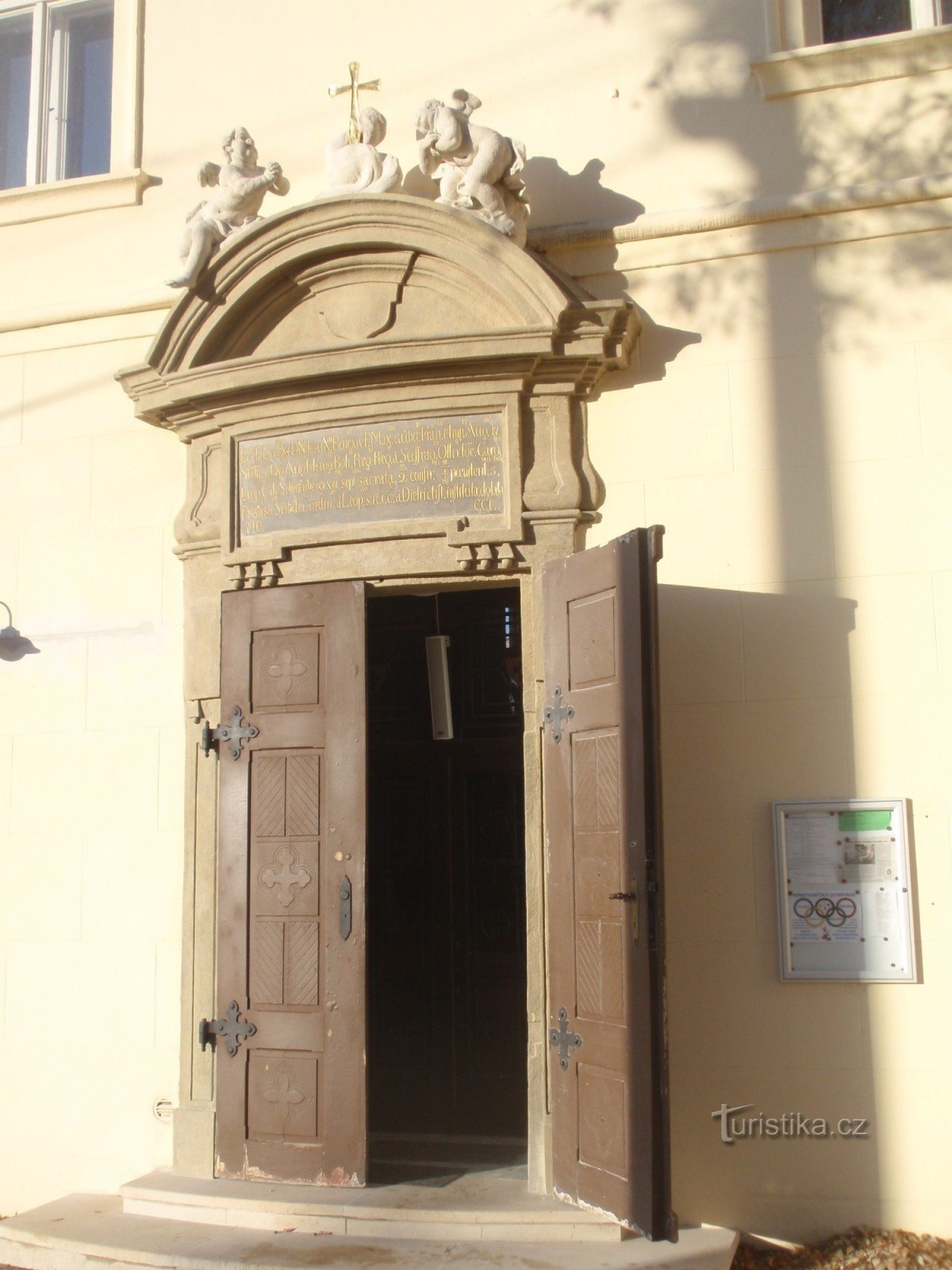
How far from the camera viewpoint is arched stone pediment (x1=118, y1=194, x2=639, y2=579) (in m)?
5.43

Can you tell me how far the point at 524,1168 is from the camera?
18.1 feet

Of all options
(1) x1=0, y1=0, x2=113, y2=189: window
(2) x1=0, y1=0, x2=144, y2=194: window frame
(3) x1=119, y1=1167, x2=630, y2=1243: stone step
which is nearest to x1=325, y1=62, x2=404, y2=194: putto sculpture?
(2) x1=0, y1=0, x2=144, y2=194: window frame

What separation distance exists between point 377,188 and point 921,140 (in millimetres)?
2199

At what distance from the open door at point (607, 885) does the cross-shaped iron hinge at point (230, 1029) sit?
1.25 meters

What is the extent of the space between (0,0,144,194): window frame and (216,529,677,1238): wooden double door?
2.37m

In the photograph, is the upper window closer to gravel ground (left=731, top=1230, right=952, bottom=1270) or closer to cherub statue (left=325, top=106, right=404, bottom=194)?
cherub statue (left=325, top=106, right=404, bottom=194)

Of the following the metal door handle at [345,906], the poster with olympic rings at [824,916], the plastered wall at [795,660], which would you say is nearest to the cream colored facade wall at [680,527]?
the plastered wall at [795,660]

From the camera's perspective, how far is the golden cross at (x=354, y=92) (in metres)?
5.87

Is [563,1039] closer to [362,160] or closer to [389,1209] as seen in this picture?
[389,1209]

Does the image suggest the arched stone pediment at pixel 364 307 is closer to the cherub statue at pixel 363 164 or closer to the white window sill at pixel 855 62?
the cherub statue at pixel 363 164

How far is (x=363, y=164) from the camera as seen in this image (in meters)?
5.73

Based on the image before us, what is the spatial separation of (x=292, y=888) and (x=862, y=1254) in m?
2.48

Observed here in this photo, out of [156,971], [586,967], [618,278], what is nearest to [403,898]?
[156,971]

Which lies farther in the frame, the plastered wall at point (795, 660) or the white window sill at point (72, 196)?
the white window sill at point (72, 196)
